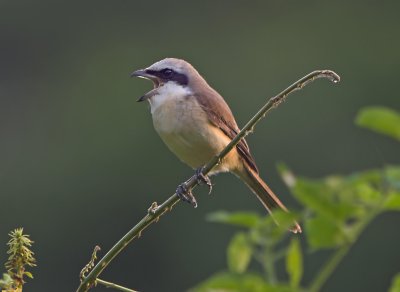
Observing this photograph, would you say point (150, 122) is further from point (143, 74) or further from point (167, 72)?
point (143, 74)

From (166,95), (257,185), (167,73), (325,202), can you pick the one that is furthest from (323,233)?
(257,185)

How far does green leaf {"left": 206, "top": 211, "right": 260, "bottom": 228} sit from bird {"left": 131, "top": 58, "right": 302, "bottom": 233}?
9.35ft

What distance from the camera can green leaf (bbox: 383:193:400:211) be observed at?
3.46 feet

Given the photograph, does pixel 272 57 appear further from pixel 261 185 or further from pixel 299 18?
pixel 261 185

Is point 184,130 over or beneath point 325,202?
over

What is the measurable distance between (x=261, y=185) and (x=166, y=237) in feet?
51.7

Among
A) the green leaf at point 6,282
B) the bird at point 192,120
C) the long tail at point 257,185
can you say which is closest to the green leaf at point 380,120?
the green leaf at point 6,282

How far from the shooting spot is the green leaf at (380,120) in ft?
3.47

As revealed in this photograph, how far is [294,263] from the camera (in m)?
1.10

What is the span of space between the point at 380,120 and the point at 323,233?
0.43ft

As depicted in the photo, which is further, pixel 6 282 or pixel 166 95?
pixel 166 95

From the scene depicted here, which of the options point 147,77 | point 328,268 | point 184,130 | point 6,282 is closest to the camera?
point 328,268

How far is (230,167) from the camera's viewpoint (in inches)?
176

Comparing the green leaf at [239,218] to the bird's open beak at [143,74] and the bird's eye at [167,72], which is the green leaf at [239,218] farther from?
→ the bird's eye at [167,72]
